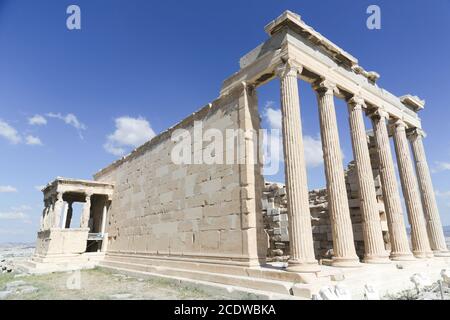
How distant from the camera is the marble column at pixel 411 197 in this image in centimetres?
1213

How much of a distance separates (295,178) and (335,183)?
72.0 inches

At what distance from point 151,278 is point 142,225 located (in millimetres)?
3520

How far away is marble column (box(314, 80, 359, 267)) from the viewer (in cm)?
866

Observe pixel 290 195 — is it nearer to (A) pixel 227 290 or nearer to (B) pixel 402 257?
(A) pixel 227 290

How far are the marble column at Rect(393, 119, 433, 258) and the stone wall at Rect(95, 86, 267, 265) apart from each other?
7.27 metres

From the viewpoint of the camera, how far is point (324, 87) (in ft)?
32.5

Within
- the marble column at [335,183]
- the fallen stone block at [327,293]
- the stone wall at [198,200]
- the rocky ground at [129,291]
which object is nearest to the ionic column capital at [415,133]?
the marble column at [335,183]

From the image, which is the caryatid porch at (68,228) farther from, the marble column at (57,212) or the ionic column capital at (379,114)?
the ionic column capital at (379,114)

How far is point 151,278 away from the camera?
11.4 metres

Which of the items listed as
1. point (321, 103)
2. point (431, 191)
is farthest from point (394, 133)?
point (321, 103)

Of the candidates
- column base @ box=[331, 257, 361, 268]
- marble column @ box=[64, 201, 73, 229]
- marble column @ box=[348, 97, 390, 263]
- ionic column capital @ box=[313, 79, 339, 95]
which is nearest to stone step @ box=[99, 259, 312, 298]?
column base @ box=[331, 257, 361, 268]

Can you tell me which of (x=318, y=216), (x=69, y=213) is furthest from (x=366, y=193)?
(x=69, y=213)

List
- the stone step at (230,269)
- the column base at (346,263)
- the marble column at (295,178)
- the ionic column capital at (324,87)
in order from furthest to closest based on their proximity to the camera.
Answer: the ionic column capital at (324,87)
the column base at (346,263)
the marble column at (295,178)
the stone step at (230,269)
